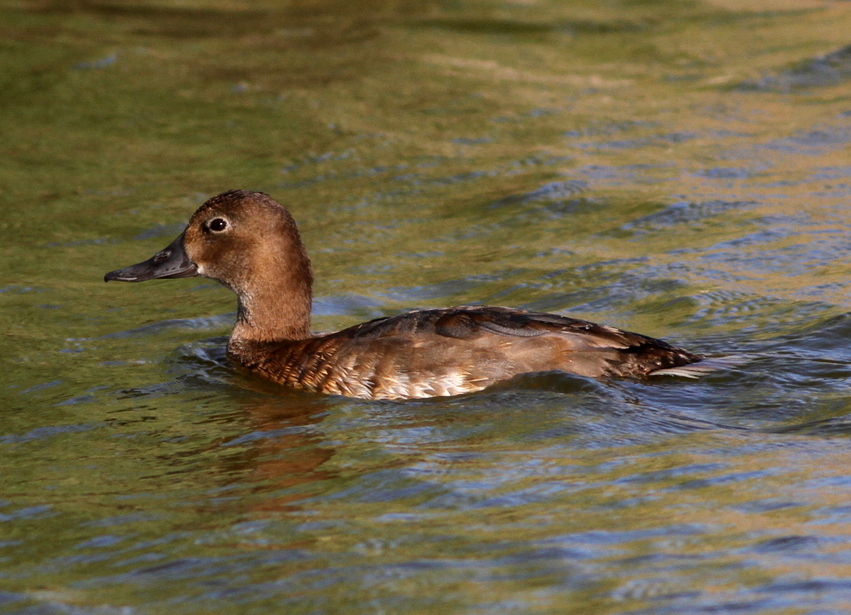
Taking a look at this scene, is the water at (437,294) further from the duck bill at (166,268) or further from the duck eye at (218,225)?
the duck eye at (218,225)

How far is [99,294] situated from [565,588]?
18.7 feet

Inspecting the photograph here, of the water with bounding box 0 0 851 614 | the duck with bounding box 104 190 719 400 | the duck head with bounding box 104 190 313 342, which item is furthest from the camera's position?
the duck head with bounding box 104 190 313 342

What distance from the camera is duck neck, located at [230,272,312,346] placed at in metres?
7.96

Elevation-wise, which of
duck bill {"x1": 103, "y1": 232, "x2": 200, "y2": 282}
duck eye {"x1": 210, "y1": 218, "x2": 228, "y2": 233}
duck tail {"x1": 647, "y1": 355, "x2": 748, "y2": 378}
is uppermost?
duck eye {"x1": 210, "y1": 218, "x2": 228, "y2": 233}

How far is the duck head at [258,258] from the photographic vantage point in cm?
792

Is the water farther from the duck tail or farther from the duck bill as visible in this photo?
the duck bill

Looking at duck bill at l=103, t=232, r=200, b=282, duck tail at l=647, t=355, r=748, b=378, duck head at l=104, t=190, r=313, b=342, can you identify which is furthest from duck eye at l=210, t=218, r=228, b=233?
duck tail at l=647, t=355, r=748, b=378

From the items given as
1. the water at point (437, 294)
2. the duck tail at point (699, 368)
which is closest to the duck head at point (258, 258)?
the water at point (437, 294)

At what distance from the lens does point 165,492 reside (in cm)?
588

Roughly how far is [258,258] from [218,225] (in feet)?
1.06

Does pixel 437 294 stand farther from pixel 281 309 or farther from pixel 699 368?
pixel 699 368

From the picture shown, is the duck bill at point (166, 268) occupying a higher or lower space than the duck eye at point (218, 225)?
lower

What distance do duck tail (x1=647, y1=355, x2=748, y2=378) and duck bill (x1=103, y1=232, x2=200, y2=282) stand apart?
294cm

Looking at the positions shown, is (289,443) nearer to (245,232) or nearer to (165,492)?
(165,492)
